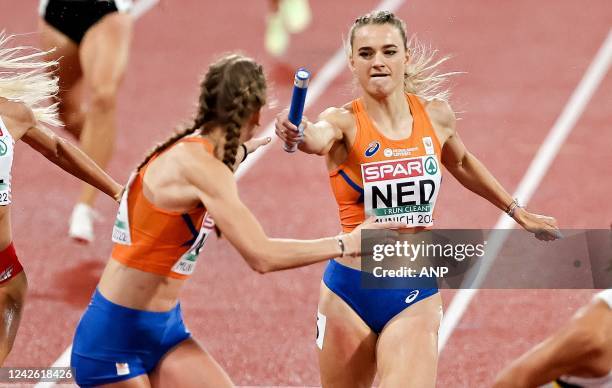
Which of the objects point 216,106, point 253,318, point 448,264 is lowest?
point 253,318

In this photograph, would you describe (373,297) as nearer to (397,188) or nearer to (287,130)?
(397,188)

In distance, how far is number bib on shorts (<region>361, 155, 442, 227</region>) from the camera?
531cm

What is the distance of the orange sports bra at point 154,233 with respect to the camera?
4.62m

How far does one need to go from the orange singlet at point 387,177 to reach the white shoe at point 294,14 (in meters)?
8.13

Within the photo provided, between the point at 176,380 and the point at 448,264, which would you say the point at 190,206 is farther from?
the point at 448,264

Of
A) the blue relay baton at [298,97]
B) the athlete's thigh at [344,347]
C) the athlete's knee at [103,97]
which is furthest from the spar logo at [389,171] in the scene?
the athlete's knee at [103,97]

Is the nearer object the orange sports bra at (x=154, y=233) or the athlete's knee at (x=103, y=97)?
the orange sports bra at (x=154, y=233)

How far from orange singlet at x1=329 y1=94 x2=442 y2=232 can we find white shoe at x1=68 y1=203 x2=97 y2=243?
308 centimetres

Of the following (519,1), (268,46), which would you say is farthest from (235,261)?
(519,1)

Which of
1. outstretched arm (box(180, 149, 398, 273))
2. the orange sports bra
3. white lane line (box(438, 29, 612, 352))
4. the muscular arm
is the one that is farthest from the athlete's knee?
outstretched arm (box(180, 149, 398, 273))

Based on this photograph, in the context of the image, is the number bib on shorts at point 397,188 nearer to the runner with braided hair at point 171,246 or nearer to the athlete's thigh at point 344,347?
the athlete's thigh at point 344,347

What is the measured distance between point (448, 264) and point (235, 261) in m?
3.21

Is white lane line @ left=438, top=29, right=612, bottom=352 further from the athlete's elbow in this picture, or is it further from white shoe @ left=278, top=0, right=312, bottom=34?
white shoe @ left=278, top=0, right=312, bottom=34

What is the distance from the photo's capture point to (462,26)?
561 inches
